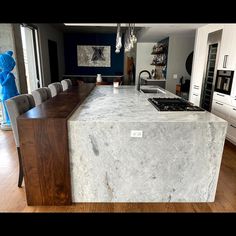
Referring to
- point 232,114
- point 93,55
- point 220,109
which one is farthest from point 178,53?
point 93,55

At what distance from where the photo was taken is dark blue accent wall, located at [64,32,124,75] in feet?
26.4

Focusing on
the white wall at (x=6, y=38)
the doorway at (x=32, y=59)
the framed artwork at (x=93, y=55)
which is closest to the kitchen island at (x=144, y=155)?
the white wall at (x=6, y=38)

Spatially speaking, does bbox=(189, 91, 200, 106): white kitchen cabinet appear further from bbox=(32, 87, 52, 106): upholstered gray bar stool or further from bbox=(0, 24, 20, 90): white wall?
bbox=(0, 24, 20, 90): white wall

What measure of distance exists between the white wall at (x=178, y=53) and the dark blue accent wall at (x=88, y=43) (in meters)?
2.85

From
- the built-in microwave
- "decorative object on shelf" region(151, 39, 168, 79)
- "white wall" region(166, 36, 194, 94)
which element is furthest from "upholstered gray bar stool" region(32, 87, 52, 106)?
"decorative object on shelf" region(151, 39, 168, 79)

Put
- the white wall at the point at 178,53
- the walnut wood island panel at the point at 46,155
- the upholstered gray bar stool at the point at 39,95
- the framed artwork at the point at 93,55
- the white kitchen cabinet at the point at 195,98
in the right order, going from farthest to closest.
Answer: the framed artwork at the point at 93,55, the white wall at the point at 178,53, the white kitchen cabinet at the point at 195,98, the upholstered gray bar stool at the point at 39,95, the walnut wood island panel at the point at 46,155

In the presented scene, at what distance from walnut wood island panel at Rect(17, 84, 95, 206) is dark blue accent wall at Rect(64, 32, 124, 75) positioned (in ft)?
22.4

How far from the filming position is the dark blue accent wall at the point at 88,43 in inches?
317

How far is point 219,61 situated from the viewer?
3.64 meters

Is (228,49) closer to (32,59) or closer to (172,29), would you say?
(172,29)

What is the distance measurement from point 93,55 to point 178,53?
3791 millimetres

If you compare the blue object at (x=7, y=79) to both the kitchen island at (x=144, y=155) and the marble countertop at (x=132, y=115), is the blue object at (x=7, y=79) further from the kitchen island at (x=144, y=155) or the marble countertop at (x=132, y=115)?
the kitchen island at (x=144, y=155)

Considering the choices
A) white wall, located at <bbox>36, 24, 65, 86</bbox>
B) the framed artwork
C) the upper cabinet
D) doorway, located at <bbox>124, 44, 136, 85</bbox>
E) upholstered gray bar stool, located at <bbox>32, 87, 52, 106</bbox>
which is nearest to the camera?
upholstered gray bar stool, located at <bbox>32, 87, 52, 106</bbox>
